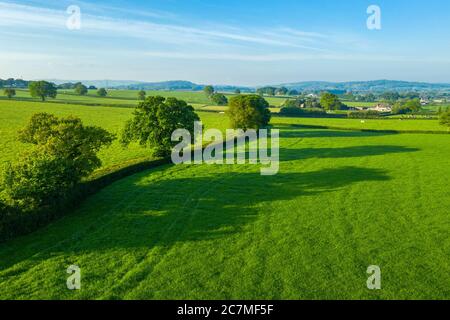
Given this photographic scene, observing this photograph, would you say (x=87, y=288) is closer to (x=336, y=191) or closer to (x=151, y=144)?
(x=336, y=191)

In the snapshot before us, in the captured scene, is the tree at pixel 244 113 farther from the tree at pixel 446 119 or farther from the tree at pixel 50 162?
the tree at pixel 446 119

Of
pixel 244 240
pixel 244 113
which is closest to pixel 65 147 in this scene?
pixel 244 240

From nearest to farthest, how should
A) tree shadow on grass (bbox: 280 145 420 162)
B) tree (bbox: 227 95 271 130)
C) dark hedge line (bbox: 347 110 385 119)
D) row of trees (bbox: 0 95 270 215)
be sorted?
row of trees (bbox: 0 95 270 215) < tree shadow on grass (bbox: 280 145 420 162) < tree (bbox: 227 95 271 130) < dark hedge line (bbox: 347 110 385 119)

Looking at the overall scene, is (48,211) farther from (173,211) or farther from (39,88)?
(39,88)

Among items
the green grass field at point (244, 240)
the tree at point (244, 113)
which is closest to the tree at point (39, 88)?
the tree at point (244, 113)

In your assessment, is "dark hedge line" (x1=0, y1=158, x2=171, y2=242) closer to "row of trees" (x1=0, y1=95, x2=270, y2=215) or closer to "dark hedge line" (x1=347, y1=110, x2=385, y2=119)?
"row of trees" (x1=0, y1=95, x2=270, y2=215)

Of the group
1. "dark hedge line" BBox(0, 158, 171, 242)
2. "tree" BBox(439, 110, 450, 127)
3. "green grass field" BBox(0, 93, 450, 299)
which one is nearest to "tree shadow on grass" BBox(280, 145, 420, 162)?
"green grass field" BBox(0, 93, 450, 299)
